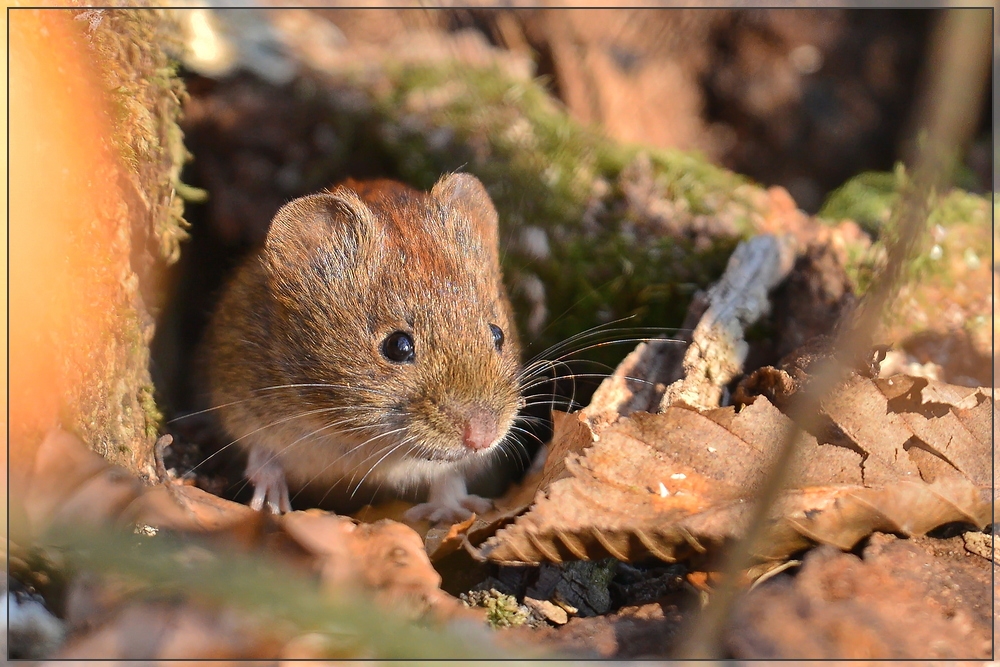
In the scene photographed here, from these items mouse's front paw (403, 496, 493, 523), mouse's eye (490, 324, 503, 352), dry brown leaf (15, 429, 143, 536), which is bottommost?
mouse's front paw (403, 496, 493, 523)

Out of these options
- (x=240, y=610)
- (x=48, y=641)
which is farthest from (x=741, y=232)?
(x=48, y=641)

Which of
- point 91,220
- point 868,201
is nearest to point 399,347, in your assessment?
point 91,220

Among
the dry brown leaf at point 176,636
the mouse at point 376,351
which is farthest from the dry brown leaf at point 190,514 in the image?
the mouse at point 376,351

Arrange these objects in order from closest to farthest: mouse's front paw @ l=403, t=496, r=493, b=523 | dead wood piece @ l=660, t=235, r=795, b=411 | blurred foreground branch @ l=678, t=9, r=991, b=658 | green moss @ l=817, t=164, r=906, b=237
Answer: blurred foreground branch @ l=678, t=9, r=991, b=658 → dead wood piece @ l=660, t=235, r=795, b=411 → mouse's front paw @ l=403, t=496, r=493, b=523 → green moss @ l=817, t=164, r=906, b=237

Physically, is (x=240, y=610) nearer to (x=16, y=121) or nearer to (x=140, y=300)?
(x=16, y=121)

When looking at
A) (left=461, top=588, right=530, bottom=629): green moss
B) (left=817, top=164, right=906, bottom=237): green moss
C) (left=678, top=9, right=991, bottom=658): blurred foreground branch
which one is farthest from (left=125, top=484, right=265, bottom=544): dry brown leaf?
(left=817, top=164, right=906, bottom=237): green moss

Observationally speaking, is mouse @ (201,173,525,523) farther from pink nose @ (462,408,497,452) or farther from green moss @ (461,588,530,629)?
green moss @ (461,588,530,629)
